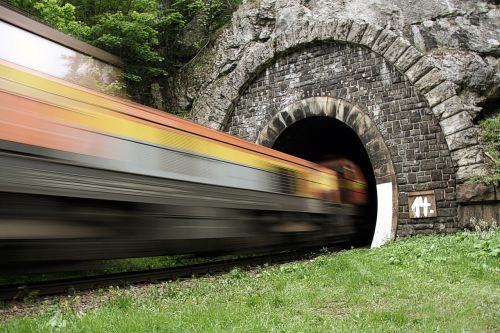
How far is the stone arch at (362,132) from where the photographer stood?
1271cm

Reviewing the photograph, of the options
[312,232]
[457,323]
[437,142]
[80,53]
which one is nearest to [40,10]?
[80,53]

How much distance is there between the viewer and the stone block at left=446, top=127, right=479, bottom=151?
38.0 ft

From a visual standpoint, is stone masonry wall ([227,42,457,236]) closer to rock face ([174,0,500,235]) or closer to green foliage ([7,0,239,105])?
rock face ([174,0,500,235])

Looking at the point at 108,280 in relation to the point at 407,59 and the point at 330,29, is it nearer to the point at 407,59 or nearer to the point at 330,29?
the point at 407,59

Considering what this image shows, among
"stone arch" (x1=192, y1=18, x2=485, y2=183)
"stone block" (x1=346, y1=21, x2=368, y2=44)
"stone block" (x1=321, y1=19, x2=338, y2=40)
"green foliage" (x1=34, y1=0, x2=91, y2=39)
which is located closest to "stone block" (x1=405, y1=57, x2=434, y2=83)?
"stone arch" (x1=192, y1=18, x2=485, y2=183)

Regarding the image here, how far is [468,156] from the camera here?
11531mm

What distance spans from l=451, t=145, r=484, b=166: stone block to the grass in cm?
381

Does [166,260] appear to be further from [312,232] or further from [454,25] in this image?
[454,25]

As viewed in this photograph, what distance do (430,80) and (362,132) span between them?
2276 mm

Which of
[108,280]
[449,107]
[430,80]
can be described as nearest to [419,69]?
[430,80]

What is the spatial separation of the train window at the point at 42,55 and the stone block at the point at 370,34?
24.6 ft

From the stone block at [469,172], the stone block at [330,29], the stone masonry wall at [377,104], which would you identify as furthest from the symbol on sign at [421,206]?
the stone block at [330,29]

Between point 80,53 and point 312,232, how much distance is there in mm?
7143

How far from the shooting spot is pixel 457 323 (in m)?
4.08
